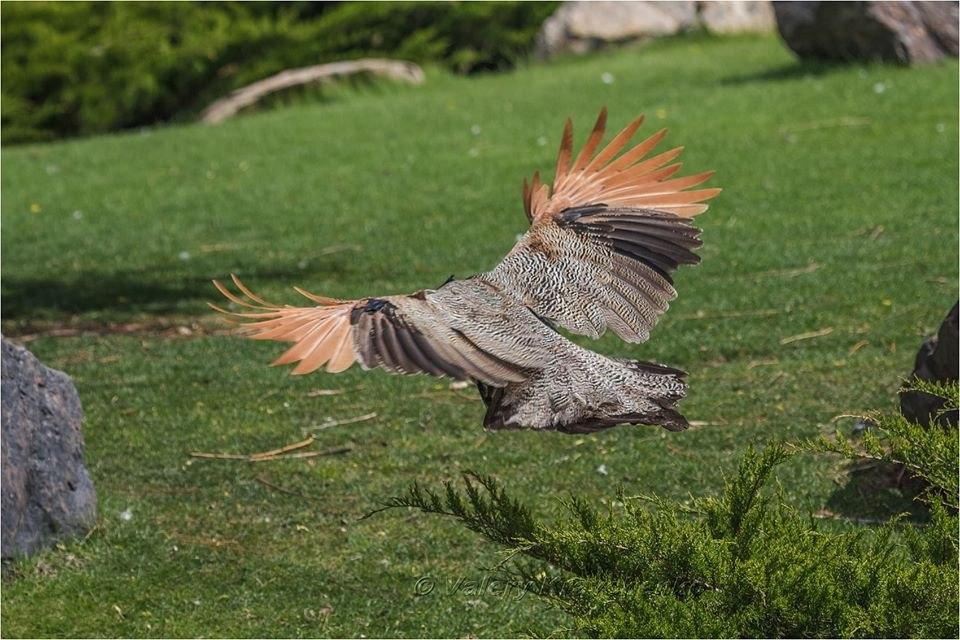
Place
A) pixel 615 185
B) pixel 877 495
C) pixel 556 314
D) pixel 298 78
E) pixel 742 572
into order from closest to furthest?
pixel 742 572 < pixel 556 314 < pixel 615 185 < pixel 877 495 < pixel 298 78

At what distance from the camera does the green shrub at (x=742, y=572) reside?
370 cm

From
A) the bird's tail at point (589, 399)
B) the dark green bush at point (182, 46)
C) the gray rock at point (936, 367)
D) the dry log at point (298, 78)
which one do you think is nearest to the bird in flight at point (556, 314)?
the bird's tail at point (589, 399)

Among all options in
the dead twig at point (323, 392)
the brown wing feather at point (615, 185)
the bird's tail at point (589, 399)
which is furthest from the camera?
the dead twig at point (323, 392)

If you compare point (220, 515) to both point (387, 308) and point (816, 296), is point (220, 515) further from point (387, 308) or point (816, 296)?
point (816, 296)

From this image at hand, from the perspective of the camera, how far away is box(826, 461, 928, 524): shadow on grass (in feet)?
19.0

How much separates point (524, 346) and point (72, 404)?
8.01 ft

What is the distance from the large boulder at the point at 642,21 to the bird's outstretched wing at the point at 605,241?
1210 cm

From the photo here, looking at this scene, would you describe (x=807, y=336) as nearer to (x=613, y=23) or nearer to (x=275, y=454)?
(x=275, y=454)

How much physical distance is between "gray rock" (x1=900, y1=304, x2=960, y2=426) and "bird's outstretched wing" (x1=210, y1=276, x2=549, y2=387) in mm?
2111

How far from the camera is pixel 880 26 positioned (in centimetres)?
1337

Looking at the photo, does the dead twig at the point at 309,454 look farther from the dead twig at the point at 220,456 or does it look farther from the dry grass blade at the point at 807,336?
the dry grass blade at the point at 807,336

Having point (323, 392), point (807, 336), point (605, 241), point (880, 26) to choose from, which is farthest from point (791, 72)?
point (605, 241)

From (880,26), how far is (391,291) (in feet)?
22.6

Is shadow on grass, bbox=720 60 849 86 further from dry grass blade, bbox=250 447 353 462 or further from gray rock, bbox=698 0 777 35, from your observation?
dry grass blade, bbox=250 447 353 462
